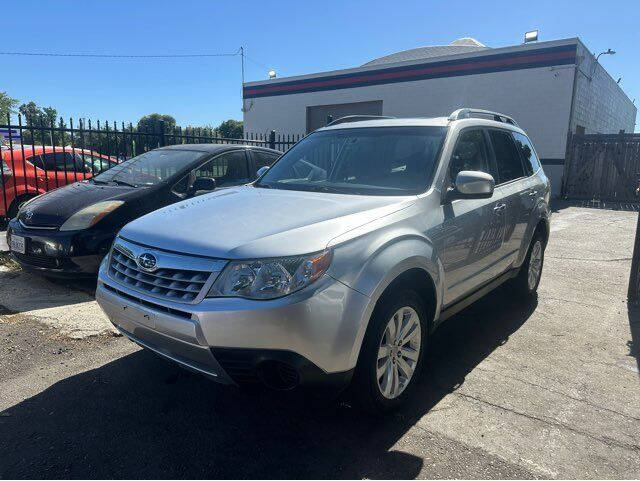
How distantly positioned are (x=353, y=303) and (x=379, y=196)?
1.01 meters

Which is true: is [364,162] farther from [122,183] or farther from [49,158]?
[49,158]

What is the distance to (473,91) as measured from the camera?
56.6ft

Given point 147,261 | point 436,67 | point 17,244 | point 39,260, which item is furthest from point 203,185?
point 436,67

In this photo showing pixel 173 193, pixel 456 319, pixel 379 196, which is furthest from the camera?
pixel 173 193

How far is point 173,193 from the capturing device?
18.0 feet

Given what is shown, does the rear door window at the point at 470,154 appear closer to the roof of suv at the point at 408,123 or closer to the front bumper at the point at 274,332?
the roof of suv at the point at 408,123

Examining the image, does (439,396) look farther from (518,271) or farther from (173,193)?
(173,193)

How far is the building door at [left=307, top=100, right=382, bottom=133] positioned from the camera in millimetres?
20328

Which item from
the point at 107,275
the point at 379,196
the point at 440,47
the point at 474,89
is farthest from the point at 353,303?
the point at 440,47

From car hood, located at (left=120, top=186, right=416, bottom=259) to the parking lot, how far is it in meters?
0.77

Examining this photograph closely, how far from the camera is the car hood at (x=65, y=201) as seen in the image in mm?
4984

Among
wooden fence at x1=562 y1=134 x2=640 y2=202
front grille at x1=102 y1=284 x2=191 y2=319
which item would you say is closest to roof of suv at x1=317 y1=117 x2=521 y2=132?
front grille at x1=102 y1=284 x2=191 y2=319

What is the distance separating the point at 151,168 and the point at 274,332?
14.2ft

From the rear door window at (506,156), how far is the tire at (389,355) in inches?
74.6
